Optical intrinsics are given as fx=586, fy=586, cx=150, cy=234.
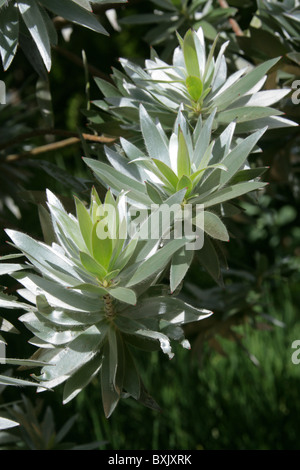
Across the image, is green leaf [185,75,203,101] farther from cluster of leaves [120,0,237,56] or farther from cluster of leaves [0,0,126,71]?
cluster of leaves [120,0,237,56]

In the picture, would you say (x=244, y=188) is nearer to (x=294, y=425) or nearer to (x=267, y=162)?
(x=267, y=162)

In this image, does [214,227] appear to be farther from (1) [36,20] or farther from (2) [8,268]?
(1) [36,20]

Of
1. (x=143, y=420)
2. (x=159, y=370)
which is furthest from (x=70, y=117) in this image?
(x=143, y=420)

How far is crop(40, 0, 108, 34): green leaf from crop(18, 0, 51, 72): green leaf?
14 mm

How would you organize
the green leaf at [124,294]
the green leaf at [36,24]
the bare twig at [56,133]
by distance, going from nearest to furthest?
the green leaf at [124,294]
the green leaf at [36,24]
the bare twig at [56,133]

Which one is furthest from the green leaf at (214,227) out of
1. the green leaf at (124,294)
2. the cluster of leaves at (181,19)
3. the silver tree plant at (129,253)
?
the cluster of leaves at (181,19)

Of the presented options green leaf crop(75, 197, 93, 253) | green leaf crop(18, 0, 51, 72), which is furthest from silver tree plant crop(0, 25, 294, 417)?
green leaf crop(18, 0, 51, 72)

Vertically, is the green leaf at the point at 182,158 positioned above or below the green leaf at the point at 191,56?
below

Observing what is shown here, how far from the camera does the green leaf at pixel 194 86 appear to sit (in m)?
0.67

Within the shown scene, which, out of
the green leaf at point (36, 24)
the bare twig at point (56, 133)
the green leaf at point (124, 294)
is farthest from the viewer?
the bare twig at point (56, 133)

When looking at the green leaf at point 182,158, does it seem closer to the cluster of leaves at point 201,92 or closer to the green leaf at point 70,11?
the cluster of leaves at point 201,92

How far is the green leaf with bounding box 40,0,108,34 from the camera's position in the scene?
653 mm

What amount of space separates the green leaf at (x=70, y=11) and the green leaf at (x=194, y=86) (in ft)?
0.42

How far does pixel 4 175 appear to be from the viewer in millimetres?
1264
